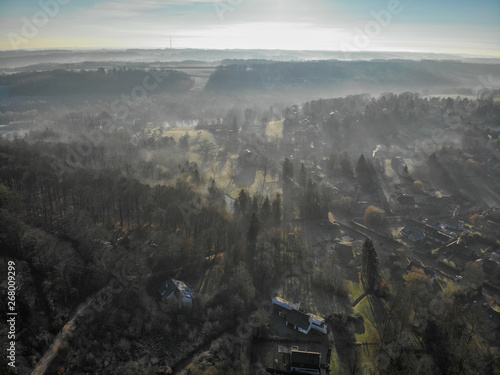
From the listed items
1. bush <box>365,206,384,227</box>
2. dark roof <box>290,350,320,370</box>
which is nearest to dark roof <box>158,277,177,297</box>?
dark roof <box>290,350,320,370</box>

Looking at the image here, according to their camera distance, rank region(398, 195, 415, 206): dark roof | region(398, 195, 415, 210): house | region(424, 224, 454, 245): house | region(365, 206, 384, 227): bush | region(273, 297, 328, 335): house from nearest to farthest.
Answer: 1. region(273, 297, 328, 335): house
2. region(424, 224, 454, 245): house
3. region(365, 206, 384, 227): bush
4. region(398, 195, 415, 210): house
5. region(398, 195, 415, 206): dark roof

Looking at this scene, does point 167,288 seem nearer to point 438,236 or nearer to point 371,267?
point 371,267

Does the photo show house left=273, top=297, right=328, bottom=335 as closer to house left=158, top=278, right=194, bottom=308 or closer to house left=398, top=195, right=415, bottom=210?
house left=158, top=278, right=194, bottom=308

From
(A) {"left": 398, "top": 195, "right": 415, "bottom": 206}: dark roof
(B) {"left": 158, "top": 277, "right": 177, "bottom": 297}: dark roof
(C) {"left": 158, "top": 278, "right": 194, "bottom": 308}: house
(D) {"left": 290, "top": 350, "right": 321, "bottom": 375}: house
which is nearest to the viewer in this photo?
(D) {"left": 290, "top": 350, "right": 321, "bottom": 375}: house

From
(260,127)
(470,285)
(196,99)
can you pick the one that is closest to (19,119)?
(196,99)

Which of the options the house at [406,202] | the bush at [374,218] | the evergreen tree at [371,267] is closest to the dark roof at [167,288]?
the evergreen tree at [371,267]

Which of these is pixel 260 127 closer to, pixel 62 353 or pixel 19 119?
pixel 19 119

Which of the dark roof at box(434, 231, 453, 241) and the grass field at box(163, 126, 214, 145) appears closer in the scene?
the dark roof at box(434, 231, 453, 241)

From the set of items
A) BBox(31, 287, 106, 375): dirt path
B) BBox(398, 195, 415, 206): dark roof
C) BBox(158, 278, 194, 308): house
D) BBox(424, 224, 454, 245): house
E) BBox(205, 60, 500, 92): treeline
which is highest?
BBox(205, 60, 500, 92): treeline
